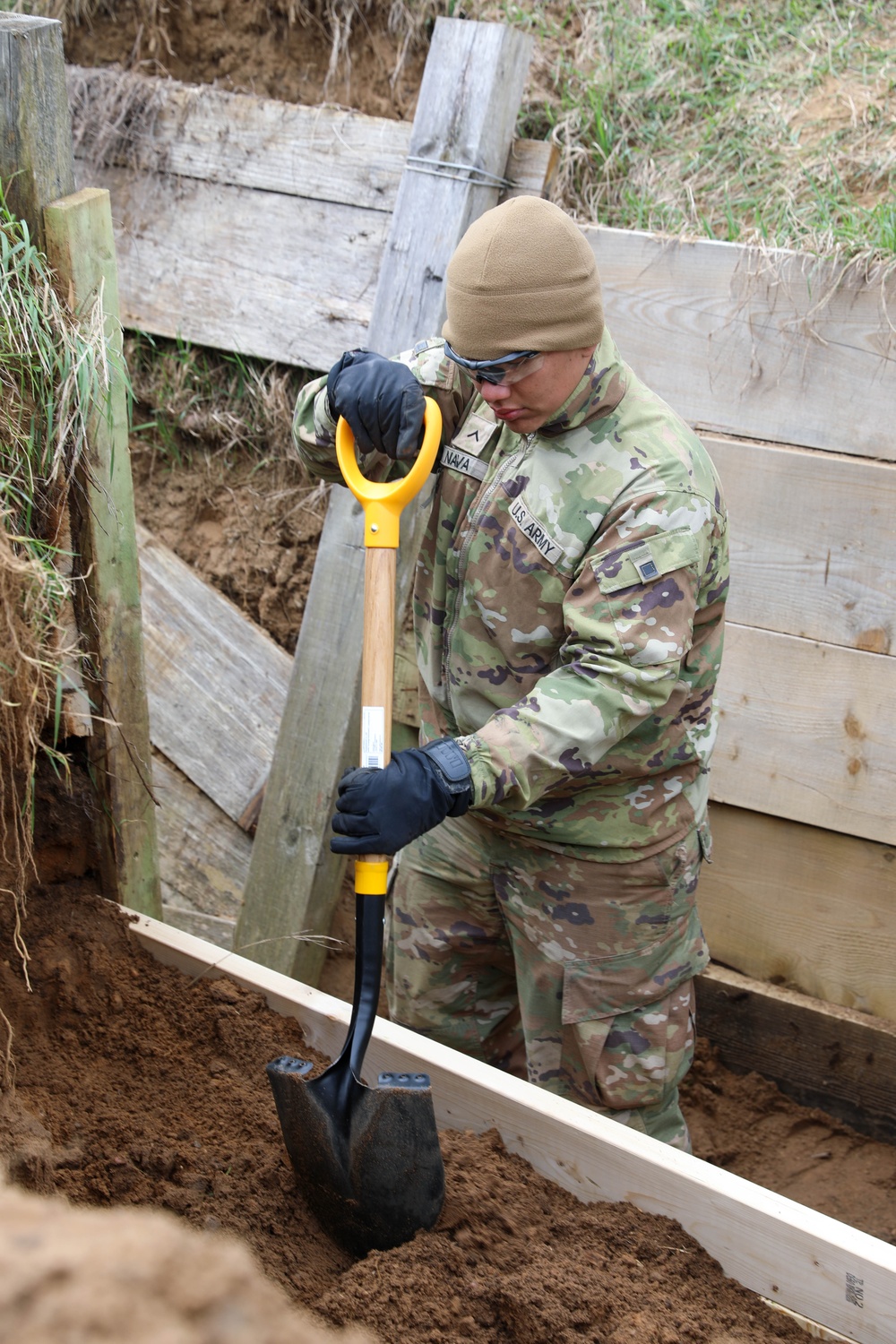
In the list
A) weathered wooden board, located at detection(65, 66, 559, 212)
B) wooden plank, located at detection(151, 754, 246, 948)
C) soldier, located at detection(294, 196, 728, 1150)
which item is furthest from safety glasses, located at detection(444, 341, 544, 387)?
wooden plank, located at detection(151, 754, 246, 948)

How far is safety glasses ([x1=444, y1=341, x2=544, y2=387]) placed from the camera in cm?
190

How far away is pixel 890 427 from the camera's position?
2.67 meters

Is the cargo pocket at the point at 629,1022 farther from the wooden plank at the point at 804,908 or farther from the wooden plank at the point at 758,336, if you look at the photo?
the wooden plank at the point at 758,336

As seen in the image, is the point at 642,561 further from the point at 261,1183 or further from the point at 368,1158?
the point at 261,1183

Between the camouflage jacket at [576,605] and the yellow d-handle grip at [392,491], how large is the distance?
A: 17cm

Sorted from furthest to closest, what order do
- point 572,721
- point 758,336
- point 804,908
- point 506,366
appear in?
point 804,908 → point 758,336 → point 506,366 → point 572,721

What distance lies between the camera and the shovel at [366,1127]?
65.9 inches

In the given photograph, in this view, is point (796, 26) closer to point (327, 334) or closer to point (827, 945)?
point (327, 334)

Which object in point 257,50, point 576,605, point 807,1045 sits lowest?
point 807,1045

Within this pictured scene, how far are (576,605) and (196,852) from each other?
213 centimetres

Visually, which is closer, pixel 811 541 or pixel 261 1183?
pixel 261 1183

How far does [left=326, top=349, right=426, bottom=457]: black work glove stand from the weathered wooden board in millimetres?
1249

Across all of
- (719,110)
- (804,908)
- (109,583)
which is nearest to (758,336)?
(719,110)

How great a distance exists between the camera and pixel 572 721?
182 centimetres
